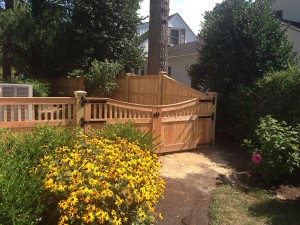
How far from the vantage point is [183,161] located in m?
6.36

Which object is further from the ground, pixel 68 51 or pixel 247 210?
pixel 68 51

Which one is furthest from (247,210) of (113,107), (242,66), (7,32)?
(7,32)

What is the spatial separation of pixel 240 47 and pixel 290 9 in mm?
11244

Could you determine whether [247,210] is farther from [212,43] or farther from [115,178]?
[212,43]

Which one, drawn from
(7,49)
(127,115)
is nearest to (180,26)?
(7,49)

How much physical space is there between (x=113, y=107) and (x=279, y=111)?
3.49 meters

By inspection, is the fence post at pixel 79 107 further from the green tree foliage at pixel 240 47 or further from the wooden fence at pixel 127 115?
the green tree foliage at pixel 240 47

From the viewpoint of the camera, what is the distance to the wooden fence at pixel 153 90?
8195 millimetres

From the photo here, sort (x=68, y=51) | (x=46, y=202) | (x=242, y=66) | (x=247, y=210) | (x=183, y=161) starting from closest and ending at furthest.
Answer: (x=46, y=202), (x=247, y=210), (x=183, y=161), (x=242, y=66), (x=68, y=51)

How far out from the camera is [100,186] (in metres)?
2.66

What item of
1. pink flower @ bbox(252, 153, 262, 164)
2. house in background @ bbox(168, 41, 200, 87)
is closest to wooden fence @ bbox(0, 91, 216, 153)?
pink flower @ bbox(252, 153, 262, 164)

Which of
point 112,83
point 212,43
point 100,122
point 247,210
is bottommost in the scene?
point 247,210

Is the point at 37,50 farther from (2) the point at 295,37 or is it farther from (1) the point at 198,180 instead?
(1) the point at 198,180

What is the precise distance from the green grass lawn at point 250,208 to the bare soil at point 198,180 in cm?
16
